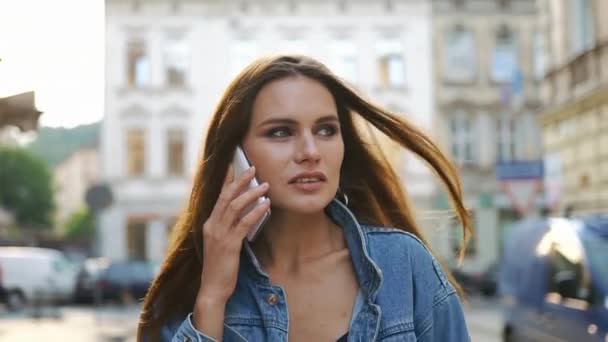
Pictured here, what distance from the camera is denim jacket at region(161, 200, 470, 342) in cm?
218

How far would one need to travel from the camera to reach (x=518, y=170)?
1508 cm

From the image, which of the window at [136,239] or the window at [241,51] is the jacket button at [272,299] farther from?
the window at [241,51]

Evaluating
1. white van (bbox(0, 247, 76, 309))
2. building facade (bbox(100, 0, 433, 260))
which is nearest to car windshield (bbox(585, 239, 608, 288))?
white van (bbox(0, 247, 76, 309))

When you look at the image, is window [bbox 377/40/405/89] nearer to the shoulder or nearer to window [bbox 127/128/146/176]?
window [bbox 127/128/146/176]

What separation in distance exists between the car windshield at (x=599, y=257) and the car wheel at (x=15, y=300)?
899 inches

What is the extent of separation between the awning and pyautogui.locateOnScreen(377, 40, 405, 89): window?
33.9 meters

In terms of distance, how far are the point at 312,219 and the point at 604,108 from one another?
16.8m

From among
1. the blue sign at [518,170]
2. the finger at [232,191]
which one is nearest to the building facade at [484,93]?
the blue sign at [518,170]

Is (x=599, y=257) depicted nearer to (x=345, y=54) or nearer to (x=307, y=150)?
(x=307, y=150)

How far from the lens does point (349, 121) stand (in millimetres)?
2545

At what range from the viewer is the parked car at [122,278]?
93.9ft

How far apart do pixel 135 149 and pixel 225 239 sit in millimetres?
37761

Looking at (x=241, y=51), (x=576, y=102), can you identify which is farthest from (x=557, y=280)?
(x=241, y=51)

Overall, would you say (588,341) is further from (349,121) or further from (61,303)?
(61,303)
